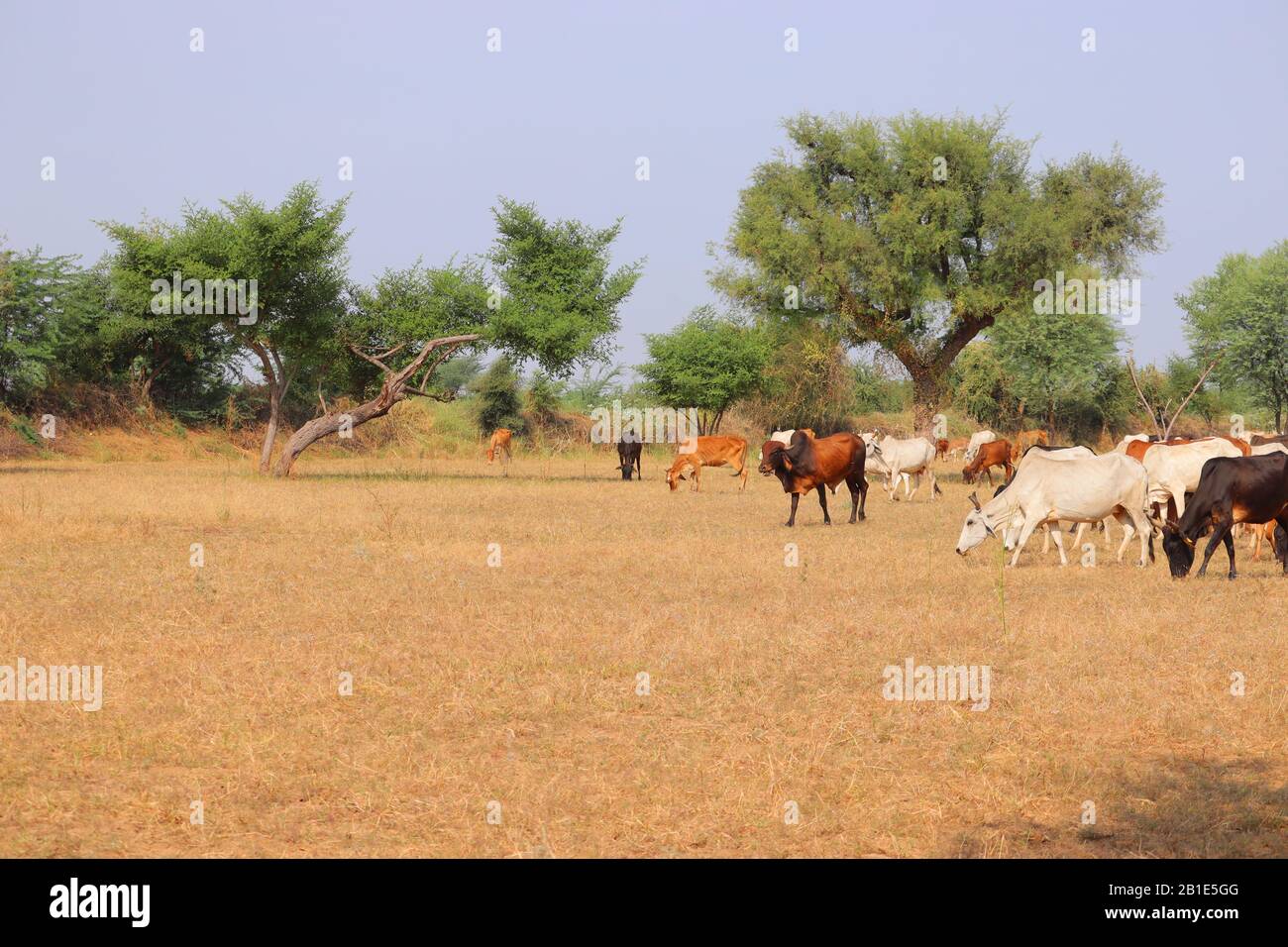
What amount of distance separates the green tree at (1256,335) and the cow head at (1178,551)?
35.7m

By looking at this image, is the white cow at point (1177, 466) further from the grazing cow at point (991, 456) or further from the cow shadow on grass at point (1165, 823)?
the grazing cow at point (991, 456)

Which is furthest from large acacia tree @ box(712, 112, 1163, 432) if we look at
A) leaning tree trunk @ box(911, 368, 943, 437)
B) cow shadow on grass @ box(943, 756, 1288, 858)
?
cow shadow on grass @ box(943, 756, 1288, 858)

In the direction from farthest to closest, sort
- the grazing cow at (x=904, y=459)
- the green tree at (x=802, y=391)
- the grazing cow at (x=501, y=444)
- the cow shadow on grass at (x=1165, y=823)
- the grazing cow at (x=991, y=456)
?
the green tree at (x=802, y=391)
the grazing cow at (x=501, y=444)
the grazing cow at (x=991, y=456)
the grazing cow at (x=904, y=459)
the cow shadow on grass at (x=1165, y=823)

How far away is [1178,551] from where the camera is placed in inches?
537

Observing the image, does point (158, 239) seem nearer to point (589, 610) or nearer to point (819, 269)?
point (819, 269)

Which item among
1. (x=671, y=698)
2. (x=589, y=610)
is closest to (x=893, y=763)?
(x=671, y=698)

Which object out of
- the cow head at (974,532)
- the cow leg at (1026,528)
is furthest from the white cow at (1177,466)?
the cow head at (974,532)

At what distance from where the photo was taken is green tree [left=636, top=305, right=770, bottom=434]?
50.2 meters

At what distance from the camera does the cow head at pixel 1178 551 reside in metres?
13.6

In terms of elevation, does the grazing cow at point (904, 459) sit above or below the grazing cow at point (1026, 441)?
below

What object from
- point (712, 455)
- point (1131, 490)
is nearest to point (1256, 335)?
point (712, 455)

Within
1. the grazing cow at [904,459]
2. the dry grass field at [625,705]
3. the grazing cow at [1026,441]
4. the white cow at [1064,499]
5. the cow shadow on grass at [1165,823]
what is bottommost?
the cow shadow on grass at [1165,823]

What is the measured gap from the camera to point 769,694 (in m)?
8.60
